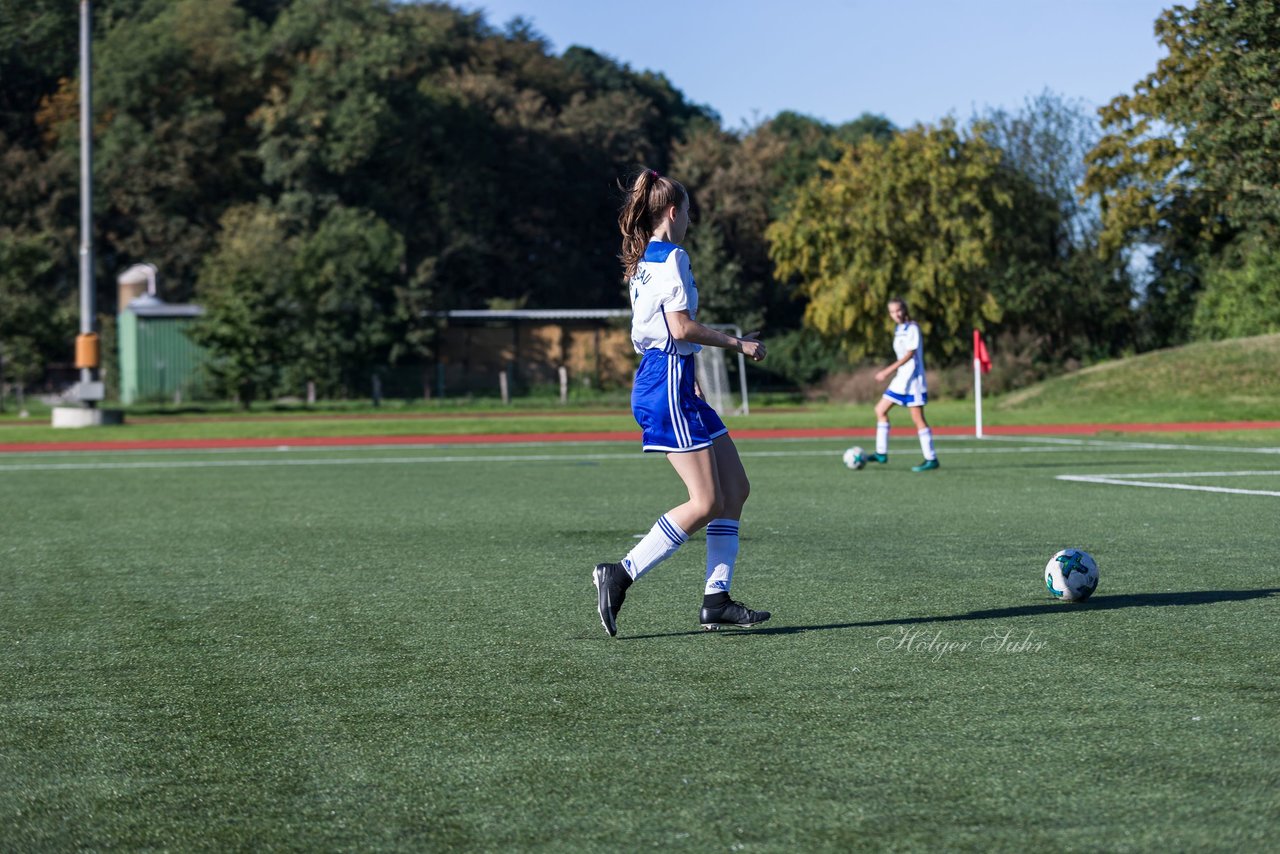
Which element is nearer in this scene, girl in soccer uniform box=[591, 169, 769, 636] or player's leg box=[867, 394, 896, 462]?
girl in soccer uniform box=[591, 169, 769, 636]

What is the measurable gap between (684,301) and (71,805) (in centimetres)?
336

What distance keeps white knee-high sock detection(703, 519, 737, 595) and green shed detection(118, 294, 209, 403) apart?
4976cm

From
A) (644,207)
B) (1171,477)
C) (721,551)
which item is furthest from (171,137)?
(721,551)

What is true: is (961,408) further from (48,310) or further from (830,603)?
(830,603)

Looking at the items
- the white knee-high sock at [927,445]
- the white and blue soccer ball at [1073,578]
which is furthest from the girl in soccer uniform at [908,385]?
the white and blue soccer ball at [1073,578]

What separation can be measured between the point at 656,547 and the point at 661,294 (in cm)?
115

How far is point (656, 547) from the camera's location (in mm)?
6895

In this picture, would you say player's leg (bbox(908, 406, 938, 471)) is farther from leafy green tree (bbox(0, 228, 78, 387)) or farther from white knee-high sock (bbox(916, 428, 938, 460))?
leafy green tree (bbox(0, 228, 78, 387))

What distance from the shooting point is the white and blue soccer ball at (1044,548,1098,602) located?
25.0 ft

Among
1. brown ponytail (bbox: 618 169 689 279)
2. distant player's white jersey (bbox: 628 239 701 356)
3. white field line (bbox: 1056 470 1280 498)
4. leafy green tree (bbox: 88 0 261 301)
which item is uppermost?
leafy green tree (bbox: 88 0 261 301)

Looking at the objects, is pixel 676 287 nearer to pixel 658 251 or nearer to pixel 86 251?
pixel 658 251

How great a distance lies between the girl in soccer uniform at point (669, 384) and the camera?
262 inches

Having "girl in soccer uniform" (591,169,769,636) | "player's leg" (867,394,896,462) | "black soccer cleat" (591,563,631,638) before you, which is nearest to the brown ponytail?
"girl in soccer uniform" (591,169,769,636)

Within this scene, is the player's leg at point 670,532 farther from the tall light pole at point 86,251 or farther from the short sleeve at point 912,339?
the tall light pole at point 86,251
